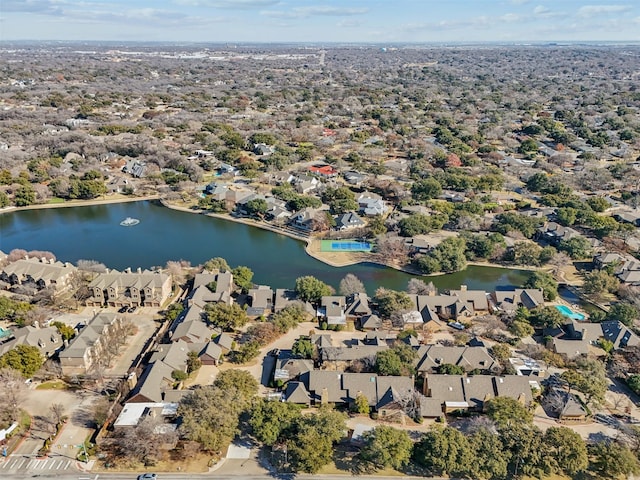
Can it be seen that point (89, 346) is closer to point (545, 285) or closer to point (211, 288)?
point (211, 288)

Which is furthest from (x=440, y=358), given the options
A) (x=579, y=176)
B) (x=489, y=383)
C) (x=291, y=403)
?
(x=579, y=176)

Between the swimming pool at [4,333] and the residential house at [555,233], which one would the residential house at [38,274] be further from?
the residential house at [555,233]

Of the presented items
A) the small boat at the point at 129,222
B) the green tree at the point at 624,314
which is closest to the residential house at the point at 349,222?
the small boat at the point at 129,222

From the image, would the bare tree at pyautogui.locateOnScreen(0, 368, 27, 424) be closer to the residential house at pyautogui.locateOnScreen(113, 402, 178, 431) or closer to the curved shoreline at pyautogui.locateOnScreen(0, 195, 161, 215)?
the residential house at pyautogui.locateOnScreen(113, 402, 178, 431)

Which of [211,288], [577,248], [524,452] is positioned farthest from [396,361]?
[577,248]

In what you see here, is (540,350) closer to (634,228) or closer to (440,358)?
(440,358)
